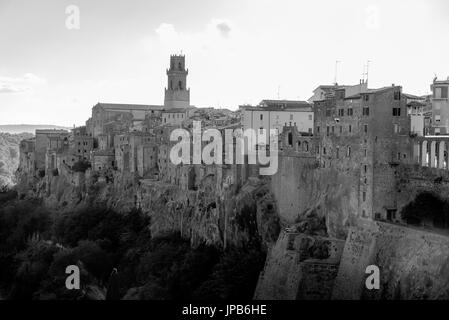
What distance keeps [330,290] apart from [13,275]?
26.0 meters

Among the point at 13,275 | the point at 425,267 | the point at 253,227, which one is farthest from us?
the point at 13,275

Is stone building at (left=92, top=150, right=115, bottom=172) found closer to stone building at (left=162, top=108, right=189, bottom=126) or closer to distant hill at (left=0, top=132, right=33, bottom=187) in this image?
stone building at (left=162, top=108, right=189, bottom=126)

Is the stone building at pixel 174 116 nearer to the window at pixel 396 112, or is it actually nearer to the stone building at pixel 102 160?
the stone building at pixel 102 160

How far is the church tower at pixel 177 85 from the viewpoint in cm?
8100

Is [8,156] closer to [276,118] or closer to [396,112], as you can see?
[276,118]

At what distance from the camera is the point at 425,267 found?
27797 millimetres

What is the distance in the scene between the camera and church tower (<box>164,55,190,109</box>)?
3189 inches

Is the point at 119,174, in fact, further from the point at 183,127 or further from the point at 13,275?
the point at 13,275

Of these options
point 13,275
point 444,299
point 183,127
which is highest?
point 183,127

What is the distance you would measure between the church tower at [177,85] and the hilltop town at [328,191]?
88.2ft

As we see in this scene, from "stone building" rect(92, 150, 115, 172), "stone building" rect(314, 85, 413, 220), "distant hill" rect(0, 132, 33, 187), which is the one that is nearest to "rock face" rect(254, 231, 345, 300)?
"stone building" rect(314, 85, 413, 220)

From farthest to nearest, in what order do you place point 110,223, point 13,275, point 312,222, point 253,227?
point 110,223
point 13,275
point 253,227
point 312,222

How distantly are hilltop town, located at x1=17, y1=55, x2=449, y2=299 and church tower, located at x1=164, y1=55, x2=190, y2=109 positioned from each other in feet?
88.2
